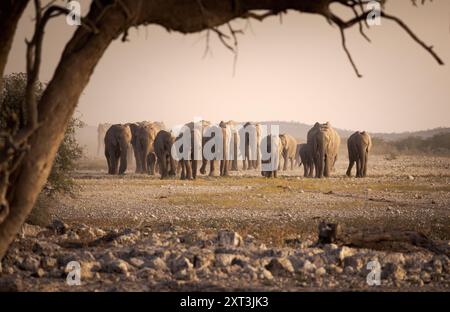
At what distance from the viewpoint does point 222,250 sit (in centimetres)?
1036

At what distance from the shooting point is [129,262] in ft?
32.1

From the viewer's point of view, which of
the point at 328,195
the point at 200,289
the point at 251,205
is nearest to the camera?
the point at 200,289

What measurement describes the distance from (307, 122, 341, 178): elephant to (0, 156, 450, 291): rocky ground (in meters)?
16.9

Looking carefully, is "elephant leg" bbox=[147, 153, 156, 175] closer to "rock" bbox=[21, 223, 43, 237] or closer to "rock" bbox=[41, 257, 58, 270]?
"rock" bbox=[21, 223, 43, 237]

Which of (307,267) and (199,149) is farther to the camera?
(199,149)

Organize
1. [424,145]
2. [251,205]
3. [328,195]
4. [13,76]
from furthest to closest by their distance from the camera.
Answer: [424,145] < [328,195] < [251,205] < [13,76]

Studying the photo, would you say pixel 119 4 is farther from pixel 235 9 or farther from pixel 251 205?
pixel 251 205

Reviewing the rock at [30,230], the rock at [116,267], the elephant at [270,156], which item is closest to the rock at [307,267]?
the rock at [116,267]

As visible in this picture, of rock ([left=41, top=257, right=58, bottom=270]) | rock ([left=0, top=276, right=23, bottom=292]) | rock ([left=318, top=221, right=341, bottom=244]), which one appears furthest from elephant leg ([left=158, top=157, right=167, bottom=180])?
rock ([left=0, top=276, right=23, bottom=292])

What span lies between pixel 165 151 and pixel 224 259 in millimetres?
26423

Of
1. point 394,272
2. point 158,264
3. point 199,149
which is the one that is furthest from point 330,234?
point 199,149

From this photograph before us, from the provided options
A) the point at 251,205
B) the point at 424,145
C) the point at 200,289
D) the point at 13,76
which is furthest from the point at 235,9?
the point at 424,145

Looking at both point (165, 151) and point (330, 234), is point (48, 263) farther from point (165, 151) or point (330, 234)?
point (165, 151)
